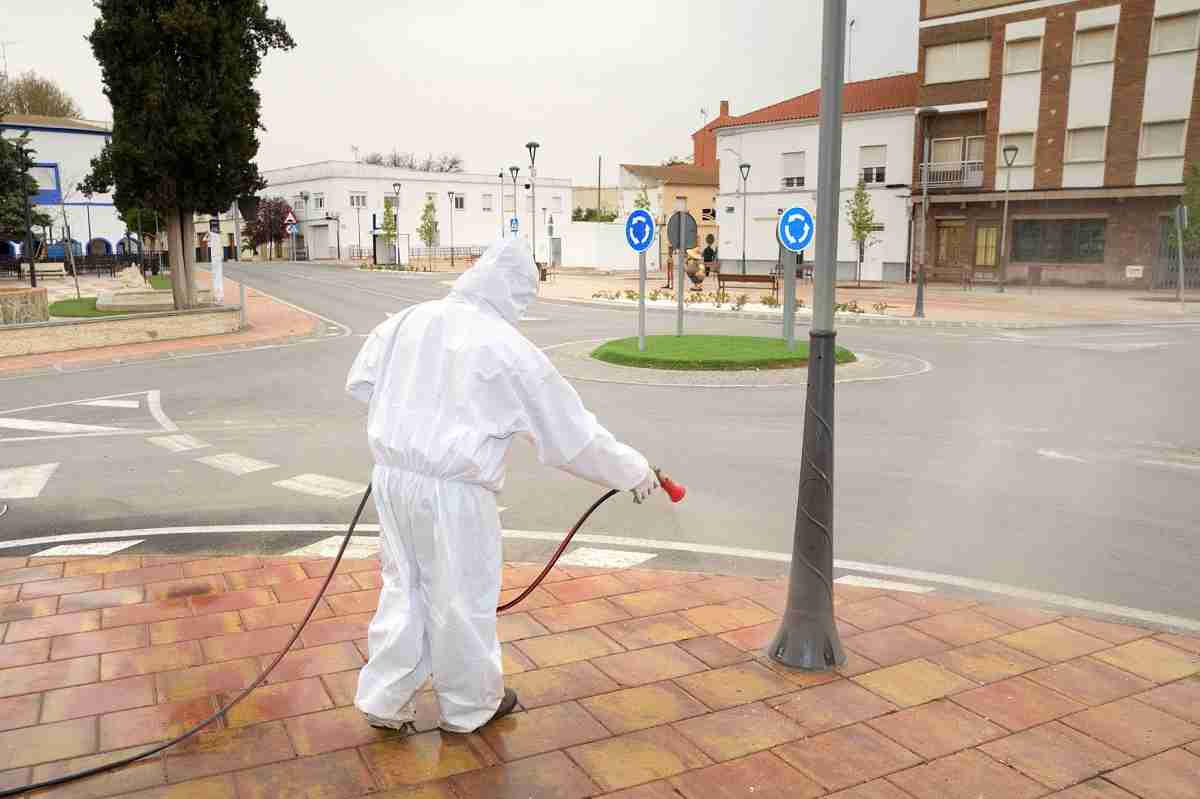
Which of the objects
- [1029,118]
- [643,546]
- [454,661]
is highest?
[1029,118]

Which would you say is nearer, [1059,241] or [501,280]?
[501,280]

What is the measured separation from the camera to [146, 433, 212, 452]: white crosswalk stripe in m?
8.95

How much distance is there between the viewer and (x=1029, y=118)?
3772 cm

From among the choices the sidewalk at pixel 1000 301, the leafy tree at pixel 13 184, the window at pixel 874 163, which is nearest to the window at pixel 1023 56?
the window at pixel 874 163

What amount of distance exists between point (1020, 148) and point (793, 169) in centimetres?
1034

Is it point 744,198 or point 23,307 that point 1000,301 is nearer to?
point 744,198

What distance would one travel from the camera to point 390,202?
6800cm

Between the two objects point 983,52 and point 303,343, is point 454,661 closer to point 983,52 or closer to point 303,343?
point 303,343

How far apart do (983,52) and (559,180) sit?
1957 inches

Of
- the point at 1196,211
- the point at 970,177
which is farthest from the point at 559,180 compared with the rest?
the point at 1196,211

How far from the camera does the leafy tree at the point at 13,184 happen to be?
33406mm

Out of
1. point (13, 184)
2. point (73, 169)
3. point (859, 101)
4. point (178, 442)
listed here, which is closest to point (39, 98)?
point (73, 169)

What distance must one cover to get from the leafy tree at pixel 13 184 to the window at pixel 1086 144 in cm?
3645

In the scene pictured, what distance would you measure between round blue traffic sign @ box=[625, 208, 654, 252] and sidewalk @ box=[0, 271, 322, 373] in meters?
7.66
